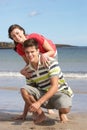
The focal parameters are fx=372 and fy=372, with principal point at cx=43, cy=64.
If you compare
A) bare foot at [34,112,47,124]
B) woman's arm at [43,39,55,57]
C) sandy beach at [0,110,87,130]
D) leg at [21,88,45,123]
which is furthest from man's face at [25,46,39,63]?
sandy beach at [0,110,87,130]

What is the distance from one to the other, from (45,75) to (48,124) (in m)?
0.71

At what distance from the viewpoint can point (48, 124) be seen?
206 inches

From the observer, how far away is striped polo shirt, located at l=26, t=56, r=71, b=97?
16.6 ft

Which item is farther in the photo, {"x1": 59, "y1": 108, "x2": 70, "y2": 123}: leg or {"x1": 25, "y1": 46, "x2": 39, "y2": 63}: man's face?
Result: {"x1": 59, "y1": 108, "x2": 70, "y2": 123}: leg

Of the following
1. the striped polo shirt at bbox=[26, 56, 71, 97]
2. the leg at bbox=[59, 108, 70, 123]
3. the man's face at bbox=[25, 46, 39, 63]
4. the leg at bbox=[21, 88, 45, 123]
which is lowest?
the leg at bbox=[59, 108, 70, 123]

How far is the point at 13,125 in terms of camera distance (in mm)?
5242

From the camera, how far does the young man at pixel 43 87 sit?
494 centimetres

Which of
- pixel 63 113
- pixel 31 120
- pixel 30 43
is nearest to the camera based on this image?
pixel 30 43

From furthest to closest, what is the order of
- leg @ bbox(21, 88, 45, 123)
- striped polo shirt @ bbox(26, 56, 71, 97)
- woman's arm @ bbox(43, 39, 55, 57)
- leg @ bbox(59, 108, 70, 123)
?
woman's arm @ bbox(43, 39, 55, 57) < leg @ bbox(59, 108, 70, 123) < striped polo shirt @ bbox(26, 56, 71, 97) < leg @ bbox(21, 88, 45, 123)

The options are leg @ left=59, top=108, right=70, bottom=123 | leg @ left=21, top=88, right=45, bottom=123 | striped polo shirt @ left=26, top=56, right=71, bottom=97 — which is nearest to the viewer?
leg @ left=21, top=88, right=45, bottom=123

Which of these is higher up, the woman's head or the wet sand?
the woman's head

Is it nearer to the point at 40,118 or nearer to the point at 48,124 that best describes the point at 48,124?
the point at 48,124

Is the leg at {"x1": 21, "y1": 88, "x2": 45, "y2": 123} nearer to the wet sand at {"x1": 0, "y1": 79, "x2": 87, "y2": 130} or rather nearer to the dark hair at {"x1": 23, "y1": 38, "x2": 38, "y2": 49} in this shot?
the wet sand at {"x1": 0, "y1": 79, "x2": 87, "y2": 130}

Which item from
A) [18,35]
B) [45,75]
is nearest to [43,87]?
[45,75]
